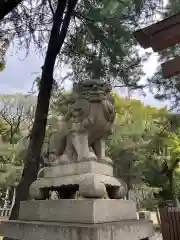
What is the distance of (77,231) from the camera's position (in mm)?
1814

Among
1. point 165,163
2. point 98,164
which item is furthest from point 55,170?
point 165,163

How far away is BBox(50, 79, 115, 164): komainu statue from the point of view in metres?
2.48

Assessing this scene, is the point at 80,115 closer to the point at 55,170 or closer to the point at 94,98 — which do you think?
the point at 94,98

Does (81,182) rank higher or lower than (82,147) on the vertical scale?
lower

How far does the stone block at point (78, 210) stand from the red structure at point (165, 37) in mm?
2179

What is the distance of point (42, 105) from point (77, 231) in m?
3.43

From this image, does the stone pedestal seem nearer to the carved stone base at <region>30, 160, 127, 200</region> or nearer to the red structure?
the carved stone base at <region>30, 160, 127, 200</region>

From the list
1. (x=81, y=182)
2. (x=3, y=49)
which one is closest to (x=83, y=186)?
(x=81, y=182)

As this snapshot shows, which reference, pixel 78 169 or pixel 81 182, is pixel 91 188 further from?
pixel 78 169

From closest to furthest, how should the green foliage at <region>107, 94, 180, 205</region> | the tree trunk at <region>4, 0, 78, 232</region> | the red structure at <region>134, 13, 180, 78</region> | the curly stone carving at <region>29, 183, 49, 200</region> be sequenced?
the curly stone carving at <region>29, 183, 49, 200</region>, the red structure at <region>134, 13, 180, 78</region>, the tree trunk at <region>4, 0, 78, 232</region>, the green foliage at <region>107, 94, 180, 205</region>

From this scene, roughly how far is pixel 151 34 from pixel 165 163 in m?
11.1

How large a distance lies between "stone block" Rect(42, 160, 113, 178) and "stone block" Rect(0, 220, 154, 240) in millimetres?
503

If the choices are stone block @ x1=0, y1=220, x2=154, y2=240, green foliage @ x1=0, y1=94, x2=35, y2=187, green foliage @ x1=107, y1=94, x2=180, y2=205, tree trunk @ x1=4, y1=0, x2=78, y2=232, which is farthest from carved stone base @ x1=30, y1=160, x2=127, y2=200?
green foliage @ x1=0, y1=94, x2=35, y2=187

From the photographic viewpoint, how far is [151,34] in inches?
150
